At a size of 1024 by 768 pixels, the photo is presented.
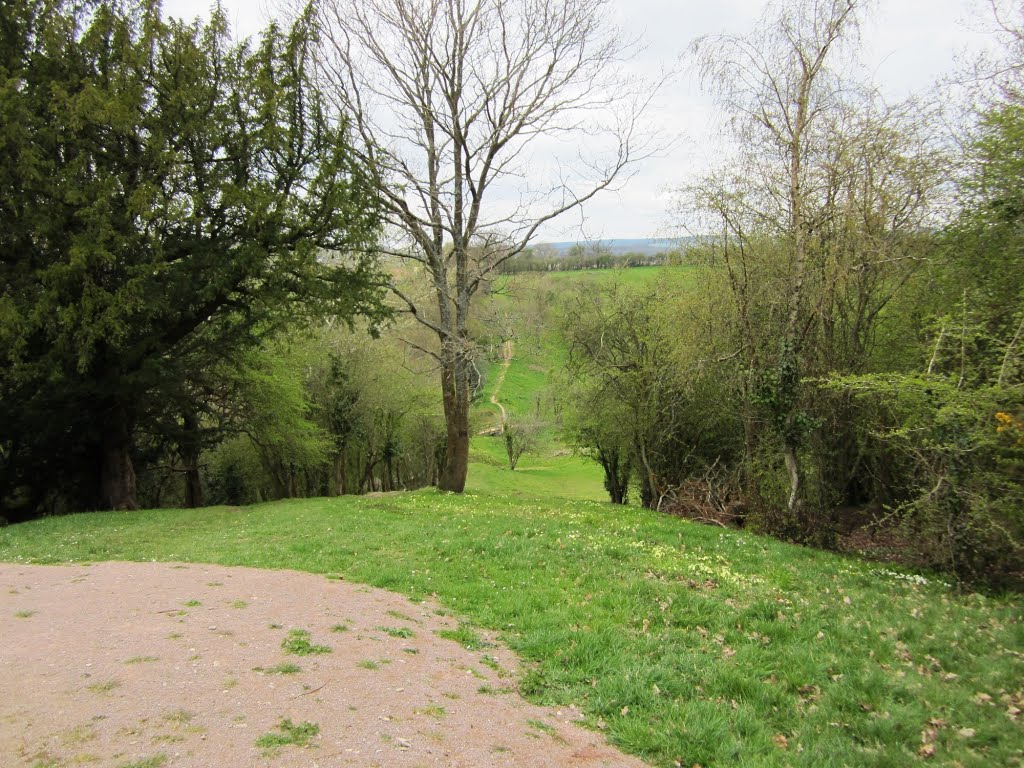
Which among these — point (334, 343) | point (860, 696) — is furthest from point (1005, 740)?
point (334, 343)

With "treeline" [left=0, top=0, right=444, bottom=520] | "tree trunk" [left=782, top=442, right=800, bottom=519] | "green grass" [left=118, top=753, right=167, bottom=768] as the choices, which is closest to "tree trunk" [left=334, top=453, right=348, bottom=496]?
"treeline" [left=0, top=0, right=444, bottom=520]

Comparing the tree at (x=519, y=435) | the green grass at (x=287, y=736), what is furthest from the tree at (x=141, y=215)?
the tree at (x=519, y=435)

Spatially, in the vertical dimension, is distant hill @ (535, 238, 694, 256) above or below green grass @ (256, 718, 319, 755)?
above

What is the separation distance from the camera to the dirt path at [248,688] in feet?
14.6

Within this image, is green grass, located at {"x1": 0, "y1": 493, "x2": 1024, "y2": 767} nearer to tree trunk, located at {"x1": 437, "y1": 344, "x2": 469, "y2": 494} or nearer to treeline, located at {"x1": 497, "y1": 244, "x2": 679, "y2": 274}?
tree trunk, located at {"x1": 437, "y1": 344, "x2": 469, "y2": 494}

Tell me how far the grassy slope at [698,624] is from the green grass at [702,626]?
2 centimetres

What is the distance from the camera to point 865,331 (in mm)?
14875

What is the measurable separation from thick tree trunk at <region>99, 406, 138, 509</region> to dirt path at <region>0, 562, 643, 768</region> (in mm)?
15700

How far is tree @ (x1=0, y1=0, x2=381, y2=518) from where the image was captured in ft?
56.6

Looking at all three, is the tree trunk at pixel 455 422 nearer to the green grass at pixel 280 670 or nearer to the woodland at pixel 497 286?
the woodland at pixel 497 286

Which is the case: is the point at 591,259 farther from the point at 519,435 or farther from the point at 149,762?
the point at 519,435

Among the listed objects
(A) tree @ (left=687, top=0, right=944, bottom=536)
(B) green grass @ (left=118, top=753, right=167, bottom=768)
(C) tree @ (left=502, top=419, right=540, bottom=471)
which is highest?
(A) tree @ (left=687, top=0, right=944, bottom=536)

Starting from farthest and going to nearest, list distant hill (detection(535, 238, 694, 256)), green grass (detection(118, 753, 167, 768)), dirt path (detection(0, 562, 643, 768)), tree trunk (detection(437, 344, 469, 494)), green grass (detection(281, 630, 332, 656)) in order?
tree trunk (detection(437, 344, 469, 494)), distant hill (detection(535, 238, 694, 256)), green grass (detection(281, 630, 332, 656)), dirt path (detection(0, 562, 643, 768)), green grass (detection(118, 753, 167, 768))

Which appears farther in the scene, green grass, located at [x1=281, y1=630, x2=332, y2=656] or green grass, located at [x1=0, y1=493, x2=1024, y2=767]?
green grass, located at [x1=281, y1=630, x2=332, y2=656]
